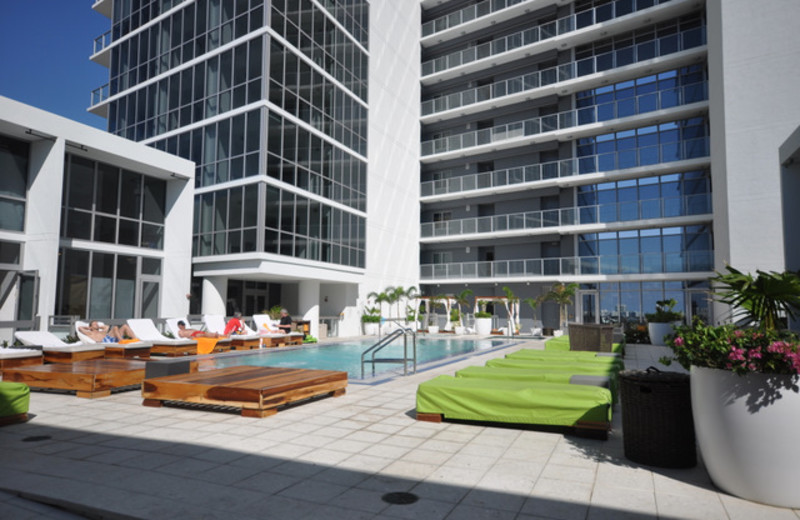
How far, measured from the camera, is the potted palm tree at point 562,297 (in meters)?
25.7

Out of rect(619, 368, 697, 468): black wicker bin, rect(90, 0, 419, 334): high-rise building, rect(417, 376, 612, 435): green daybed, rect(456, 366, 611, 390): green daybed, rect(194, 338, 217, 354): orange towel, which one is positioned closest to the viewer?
rect(619, 368, 697, 468): black wicker bin

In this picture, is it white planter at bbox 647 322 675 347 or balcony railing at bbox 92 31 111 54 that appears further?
balcony railing at bbox 92 31 111 54

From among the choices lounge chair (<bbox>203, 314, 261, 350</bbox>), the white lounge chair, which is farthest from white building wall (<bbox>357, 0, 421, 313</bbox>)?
the white lounge chair

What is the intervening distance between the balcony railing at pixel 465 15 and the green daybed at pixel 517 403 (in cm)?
3107

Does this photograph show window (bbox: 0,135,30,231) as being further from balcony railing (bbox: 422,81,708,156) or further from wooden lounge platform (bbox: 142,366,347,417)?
balcony railing (bbox: 422,81,708,156)

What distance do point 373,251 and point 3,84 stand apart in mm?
16525

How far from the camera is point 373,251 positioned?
27.3m

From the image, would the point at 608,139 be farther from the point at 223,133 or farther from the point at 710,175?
the point at 223,133

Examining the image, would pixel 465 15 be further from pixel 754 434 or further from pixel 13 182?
pixel 754 434

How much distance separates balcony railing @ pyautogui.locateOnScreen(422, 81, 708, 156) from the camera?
84.4 ft

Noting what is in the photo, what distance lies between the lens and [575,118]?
2878 centimetres

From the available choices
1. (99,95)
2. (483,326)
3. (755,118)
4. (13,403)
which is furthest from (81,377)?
(99,95)

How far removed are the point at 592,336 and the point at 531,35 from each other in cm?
2314

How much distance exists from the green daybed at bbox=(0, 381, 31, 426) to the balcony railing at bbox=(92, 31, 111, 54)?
2796cm
